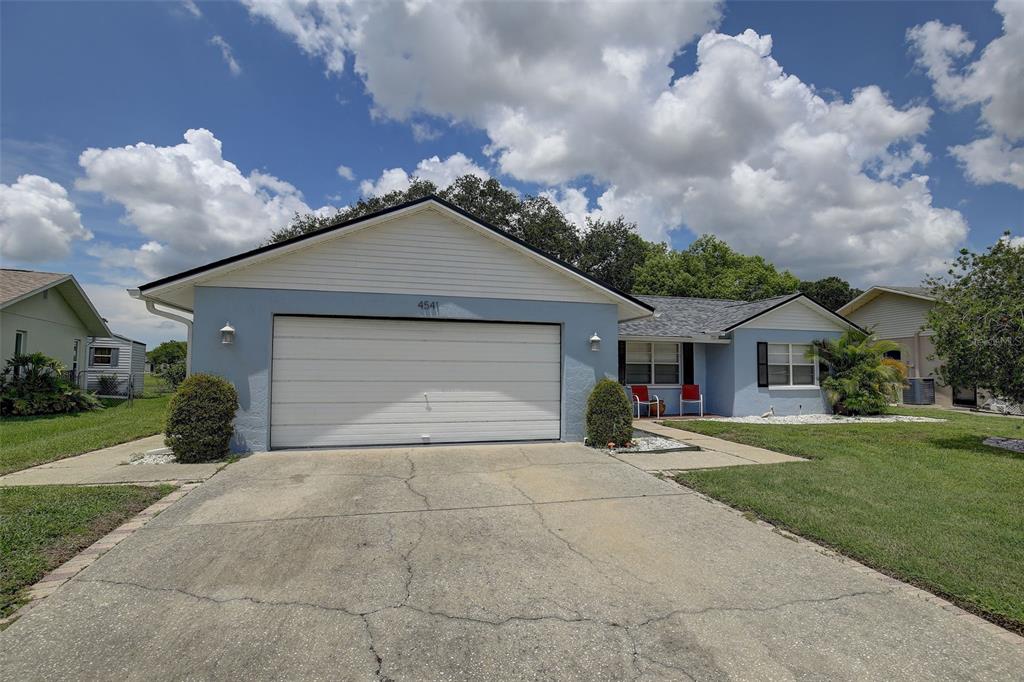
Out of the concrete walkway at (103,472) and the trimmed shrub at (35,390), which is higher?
the trimmed shrub at (35,390)

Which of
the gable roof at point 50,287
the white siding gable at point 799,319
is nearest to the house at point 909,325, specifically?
Result: the white siding gable at point 799,319

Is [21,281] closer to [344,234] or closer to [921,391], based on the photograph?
[344,234]

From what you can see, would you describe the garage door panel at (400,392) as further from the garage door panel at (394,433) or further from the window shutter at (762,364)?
the window shutter at (762,364)

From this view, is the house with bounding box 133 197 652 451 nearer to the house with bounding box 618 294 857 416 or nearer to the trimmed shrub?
the house with bounding box 618 294 857 416

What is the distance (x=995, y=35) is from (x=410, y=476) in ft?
46.8

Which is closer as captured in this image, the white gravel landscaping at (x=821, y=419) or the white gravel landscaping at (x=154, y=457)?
the white gravel landscaping at (x=154, y=457)

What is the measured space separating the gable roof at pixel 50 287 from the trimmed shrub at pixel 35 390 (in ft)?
6.35

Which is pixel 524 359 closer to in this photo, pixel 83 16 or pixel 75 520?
pixel 75 520

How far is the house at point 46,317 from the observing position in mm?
15617

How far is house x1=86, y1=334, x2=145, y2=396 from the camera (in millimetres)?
24203

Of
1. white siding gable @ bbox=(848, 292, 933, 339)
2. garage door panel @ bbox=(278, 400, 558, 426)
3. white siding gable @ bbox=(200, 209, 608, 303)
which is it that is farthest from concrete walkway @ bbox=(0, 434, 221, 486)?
white siding gable @ bbox=(848, 292, 933, 339)

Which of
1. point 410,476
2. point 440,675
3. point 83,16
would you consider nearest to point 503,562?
point 440,675

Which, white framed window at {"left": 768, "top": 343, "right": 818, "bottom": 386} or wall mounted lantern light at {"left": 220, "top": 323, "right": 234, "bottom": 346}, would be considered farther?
Result: white framed window at {"left": 768, "top": 343, "right": 818, "bottom": 386}

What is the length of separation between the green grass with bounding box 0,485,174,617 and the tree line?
2417 cm
